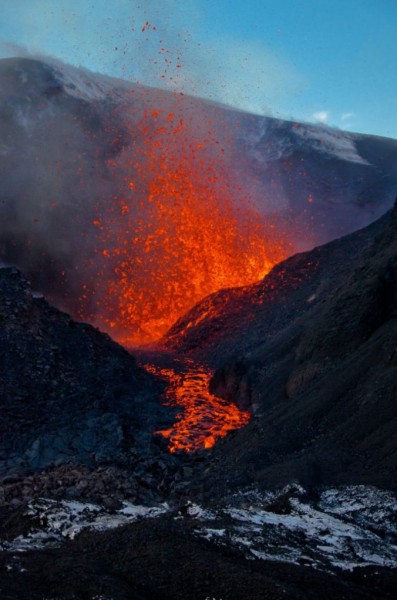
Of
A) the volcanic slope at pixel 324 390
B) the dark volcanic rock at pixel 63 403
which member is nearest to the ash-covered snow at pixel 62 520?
the dark volcanic rock at pixel 63 403

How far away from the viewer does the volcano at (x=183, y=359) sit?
14.3 ft

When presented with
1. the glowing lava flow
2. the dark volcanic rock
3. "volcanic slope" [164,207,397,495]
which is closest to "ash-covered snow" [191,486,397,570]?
"volcanic slope" [164,207,397,495]

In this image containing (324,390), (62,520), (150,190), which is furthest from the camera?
(150,190)

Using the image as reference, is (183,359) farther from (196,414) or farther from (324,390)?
(324,390)

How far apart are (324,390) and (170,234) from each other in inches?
1210

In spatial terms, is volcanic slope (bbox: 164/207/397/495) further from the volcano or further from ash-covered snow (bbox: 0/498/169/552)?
ash-covered snow (bbox: 0/498/169/552)

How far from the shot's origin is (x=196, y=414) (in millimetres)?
15680

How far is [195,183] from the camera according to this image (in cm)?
4556

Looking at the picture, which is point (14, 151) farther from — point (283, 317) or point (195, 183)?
point (283, 317)

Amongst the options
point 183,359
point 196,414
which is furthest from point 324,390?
point 183,359

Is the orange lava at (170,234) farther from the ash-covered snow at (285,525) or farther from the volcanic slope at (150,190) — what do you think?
the ash-covered snow at (285,525)

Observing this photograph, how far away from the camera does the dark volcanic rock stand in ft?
34.0

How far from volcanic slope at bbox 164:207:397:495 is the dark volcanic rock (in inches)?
86.1

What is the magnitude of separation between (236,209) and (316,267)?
17.5m
